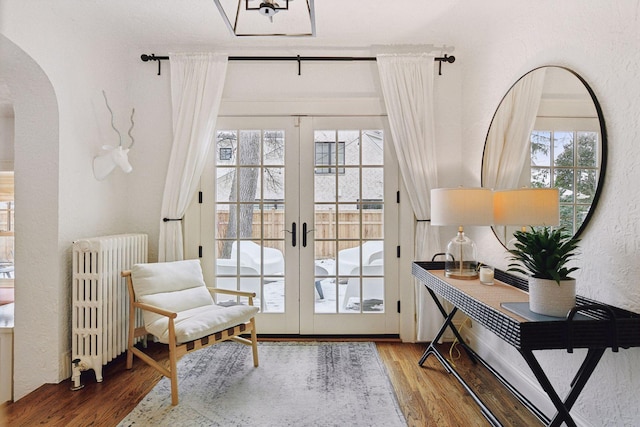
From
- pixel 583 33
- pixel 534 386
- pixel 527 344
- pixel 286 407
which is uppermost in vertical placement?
pixel 583 33

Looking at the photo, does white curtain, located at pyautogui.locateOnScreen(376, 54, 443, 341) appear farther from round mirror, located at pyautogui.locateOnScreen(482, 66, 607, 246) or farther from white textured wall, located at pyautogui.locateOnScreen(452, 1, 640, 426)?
white textured wall, located at pyautogui.locateOnScreen(452, 1, 640, 426)

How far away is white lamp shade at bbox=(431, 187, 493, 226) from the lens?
2242 millimetres

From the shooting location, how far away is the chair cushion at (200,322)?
7.35 feet

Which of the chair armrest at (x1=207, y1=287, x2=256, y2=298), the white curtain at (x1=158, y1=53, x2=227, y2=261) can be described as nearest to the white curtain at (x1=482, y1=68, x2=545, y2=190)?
the chair armrest at (x1=207, y1=287, x2=256, y2=298)

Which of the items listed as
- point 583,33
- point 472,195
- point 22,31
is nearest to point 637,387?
point 472,195

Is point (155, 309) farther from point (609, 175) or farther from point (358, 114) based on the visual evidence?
point (609, 175)

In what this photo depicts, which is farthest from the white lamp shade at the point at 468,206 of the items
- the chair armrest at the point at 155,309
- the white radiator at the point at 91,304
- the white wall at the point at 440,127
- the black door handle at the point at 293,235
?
the white radiator at the point at 91,304

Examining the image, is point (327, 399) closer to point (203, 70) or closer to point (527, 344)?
point (527, 344)

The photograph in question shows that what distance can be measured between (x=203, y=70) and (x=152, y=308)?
2.09 meters

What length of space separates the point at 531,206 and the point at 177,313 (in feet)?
7.93

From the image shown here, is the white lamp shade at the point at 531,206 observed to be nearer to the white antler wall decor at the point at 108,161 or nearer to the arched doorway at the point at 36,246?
the white antler wall decor at the point at 108,161

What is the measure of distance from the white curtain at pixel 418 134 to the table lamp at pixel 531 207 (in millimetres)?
996

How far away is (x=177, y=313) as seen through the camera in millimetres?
2539

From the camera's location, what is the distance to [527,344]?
1.42 m
